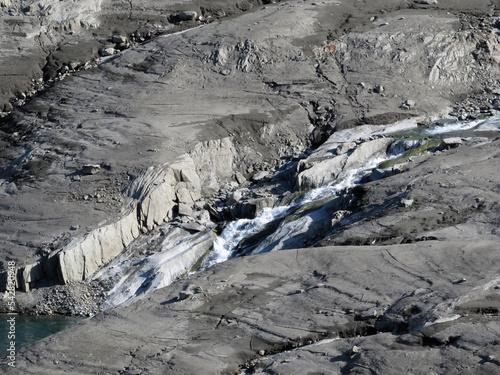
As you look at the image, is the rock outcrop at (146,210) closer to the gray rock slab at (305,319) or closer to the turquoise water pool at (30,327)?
the turquoise water pool at (30,327)

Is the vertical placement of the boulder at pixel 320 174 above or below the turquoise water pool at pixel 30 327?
above

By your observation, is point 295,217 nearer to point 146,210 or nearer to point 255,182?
point 255,182

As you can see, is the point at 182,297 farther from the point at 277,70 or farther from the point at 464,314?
the point at 277,70

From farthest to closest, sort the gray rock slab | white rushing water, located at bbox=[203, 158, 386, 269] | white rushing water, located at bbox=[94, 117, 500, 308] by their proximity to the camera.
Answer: white rushing water, located at bbox=[203, 158, 386, 269], white rushing water, located at bbox=[94, 117, 500, 308], the gray rock slab

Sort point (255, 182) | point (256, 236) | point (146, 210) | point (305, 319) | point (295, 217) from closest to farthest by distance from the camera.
→ point (305, 319) → point (295, 217) → point (256, 236) → point (146, 210) → point (255, 182)

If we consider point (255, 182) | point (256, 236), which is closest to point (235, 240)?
point (256, 236)

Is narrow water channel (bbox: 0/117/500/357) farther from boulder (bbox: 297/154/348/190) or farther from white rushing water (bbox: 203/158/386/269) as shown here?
boulder (bbox: 297/154/348/190)

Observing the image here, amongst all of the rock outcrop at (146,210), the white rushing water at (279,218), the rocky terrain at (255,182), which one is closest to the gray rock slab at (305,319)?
the rocky terrain at (255,182)

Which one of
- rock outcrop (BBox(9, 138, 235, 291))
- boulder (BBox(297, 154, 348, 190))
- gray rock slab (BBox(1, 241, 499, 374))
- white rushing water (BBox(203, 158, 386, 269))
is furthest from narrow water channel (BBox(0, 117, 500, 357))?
gray rock slab (BBox(1, 241, 499, 374))
